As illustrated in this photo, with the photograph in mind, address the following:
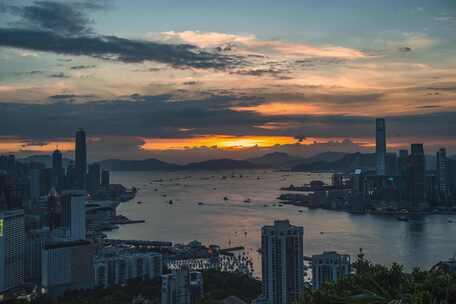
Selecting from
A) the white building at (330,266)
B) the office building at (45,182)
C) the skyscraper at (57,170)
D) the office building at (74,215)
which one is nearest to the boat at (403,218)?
the office building at (74,215)

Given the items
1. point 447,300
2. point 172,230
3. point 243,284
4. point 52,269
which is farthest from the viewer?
point 172,230

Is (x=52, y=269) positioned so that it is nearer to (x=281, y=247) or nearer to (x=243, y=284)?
(x=243, y=284)

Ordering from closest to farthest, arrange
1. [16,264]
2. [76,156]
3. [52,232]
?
[16,264] < [52,232] < [76,156]

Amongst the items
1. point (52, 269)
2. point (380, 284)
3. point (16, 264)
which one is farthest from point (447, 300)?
point (16, 264)

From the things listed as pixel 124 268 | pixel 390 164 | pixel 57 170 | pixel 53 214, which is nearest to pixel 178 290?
pixel 124 268

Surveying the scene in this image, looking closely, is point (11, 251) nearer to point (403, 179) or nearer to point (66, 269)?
point (66, 269)

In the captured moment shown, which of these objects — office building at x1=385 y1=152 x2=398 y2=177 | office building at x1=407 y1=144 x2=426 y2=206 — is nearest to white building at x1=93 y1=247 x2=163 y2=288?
office building at x1=407 y1=144 x2=426 y2=206

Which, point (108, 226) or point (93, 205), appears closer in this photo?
point (108, 226)
